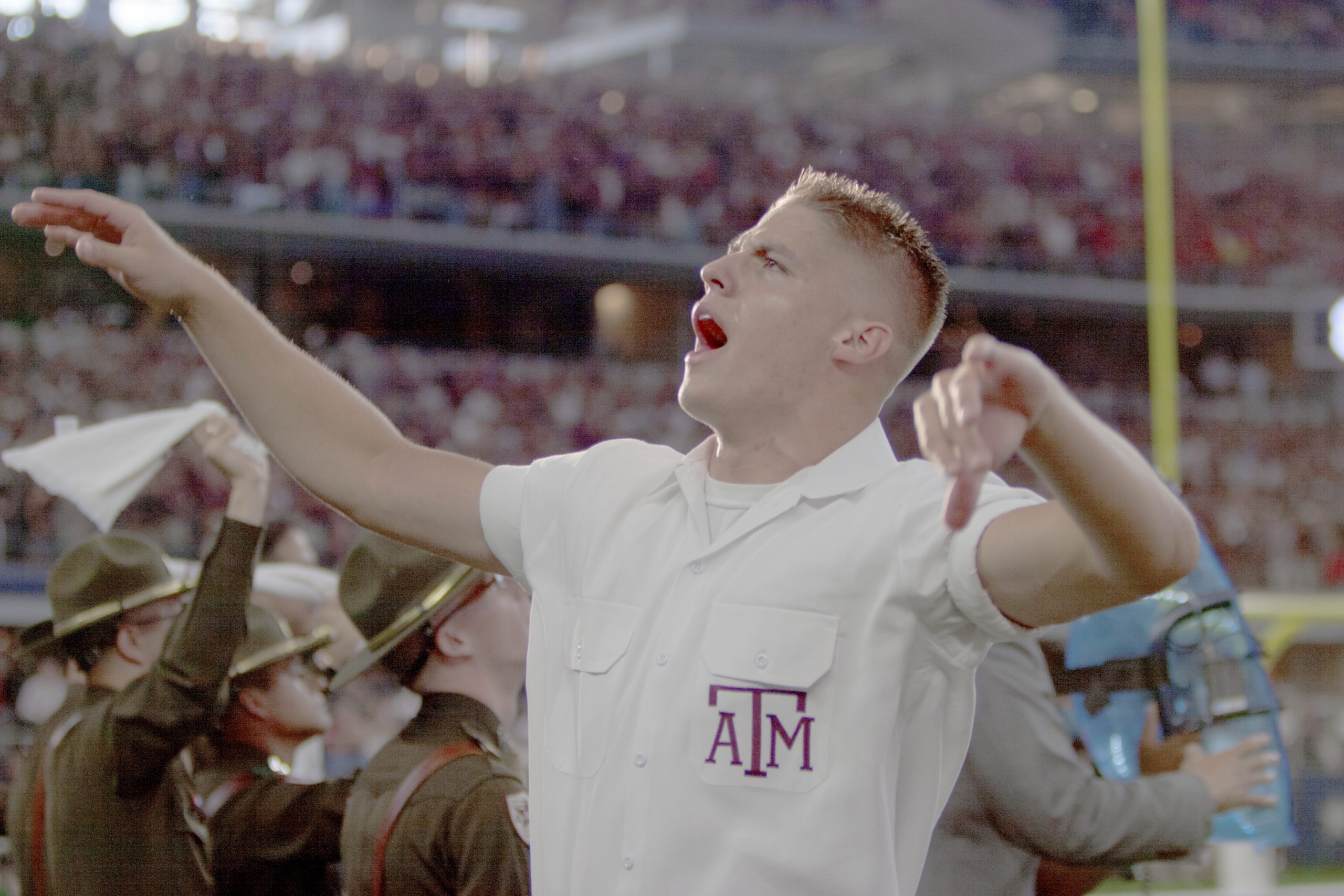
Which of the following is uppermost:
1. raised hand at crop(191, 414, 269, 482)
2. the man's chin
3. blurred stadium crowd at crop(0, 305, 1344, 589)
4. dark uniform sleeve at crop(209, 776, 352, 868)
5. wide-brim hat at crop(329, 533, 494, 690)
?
blurred stadium crowd at crop(0, 305, 1344, 589)

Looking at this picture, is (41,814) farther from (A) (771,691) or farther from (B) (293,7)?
(B) (293,7)

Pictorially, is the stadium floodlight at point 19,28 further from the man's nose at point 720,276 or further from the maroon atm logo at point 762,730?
the maroon atm logo at point 762,730

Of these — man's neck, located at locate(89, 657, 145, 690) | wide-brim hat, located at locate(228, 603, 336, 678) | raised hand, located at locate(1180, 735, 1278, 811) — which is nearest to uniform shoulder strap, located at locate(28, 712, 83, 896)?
man's neck, located at locate(89, 657, 145, 690)

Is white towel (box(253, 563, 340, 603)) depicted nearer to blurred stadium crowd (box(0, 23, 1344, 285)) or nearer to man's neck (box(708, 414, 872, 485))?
man's neck (box(708, 414, 872, 485))

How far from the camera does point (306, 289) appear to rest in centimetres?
1766

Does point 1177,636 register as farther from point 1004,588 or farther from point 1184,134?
point 1184,134

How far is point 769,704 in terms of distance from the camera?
5.47 feet

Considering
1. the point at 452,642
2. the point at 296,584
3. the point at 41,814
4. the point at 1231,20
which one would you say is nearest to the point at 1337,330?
the point at 296,584

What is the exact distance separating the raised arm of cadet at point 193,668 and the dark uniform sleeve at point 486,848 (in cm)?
69

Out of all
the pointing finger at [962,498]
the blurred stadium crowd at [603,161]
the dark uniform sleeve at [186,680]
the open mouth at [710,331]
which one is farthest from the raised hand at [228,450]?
the blurred stadium crowd at [603,161]

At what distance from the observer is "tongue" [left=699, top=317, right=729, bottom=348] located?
2.01m

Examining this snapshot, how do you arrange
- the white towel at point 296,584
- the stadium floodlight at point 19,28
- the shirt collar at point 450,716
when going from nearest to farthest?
the shirt collar at point 450,716 → the white towel at point 296,584 → the stadium floodlight at point 19,28

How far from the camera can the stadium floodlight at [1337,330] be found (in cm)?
1349

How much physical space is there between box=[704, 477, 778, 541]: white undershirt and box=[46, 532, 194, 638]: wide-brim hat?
72.0 inches
